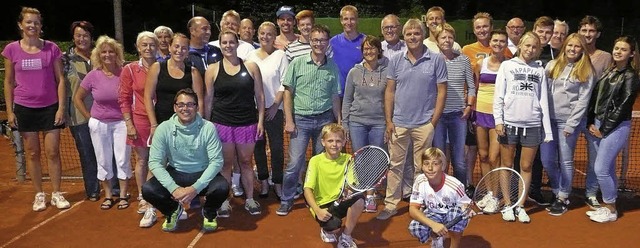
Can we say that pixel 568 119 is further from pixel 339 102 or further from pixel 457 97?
pixel 339 102

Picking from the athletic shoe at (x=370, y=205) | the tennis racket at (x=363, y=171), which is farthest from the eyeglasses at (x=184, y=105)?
the athletic shoe at (x=370, y=205)

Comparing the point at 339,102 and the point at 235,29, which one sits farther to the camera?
the point at 235,29

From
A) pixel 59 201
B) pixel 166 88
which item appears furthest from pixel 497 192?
pixel 59 201

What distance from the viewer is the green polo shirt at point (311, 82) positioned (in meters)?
5.77

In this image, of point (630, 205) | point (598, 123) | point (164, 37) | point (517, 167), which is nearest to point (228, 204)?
point (164, 37)

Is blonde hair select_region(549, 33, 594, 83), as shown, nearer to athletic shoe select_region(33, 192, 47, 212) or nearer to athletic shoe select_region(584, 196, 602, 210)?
athletic shoe select_region(584, 196, 602, 210)

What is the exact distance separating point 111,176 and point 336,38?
2.96m

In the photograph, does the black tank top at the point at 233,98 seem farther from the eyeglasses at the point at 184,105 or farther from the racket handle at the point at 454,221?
the racket handle at the point at 454,221

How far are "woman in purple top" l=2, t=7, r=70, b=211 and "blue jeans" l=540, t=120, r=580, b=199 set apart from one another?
16.6ft

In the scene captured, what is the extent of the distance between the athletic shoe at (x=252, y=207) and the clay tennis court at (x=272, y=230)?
0.23 ft

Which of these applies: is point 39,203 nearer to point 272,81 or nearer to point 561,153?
point 272,81

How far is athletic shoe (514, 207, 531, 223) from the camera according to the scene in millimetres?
5730

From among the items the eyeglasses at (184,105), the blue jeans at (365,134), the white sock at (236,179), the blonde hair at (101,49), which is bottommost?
the white sock at (236,179)

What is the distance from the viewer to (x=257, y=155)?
6.48 meters
